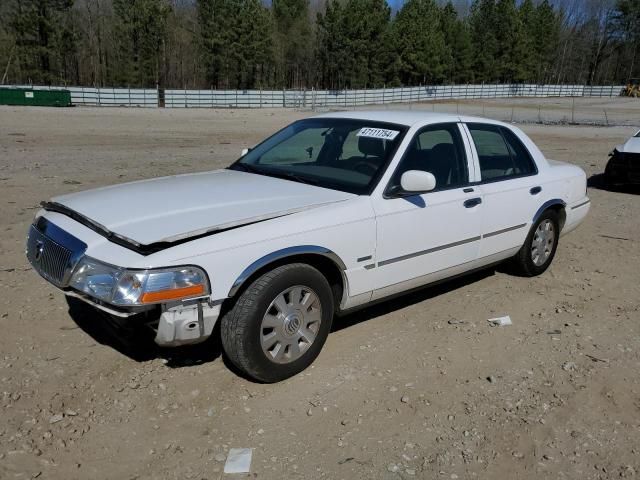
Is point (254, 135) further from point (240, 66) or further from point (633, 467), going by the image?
point (240, 66)

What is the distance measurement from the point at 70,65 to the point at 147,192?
70.3 m

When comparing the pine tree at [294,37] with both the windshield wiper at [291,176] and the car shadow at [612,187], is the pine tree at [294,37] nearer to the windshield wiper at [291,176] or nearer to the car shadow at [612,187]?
the car shadow at [612,187]

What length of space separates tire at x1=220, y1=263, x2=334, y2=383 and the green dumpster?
40316mm

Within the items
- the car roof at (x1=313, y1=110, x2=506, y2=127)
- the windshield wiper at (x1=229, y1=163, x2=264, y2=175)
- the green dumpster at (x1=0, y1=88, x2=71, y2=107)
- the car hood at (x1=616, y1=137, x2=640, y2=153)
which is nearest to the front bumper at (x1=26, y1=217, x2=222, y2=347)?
the windshield wiper at (x1=229, y1=163, x2=264, y2=175)

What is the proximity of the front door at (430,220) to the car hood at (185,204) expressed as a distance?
0.39 meters

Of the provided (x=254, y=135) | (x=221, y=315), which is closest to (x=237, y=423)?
(x=221, y=315)

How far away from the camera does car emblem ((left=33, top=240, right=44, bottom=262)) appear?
3508 millimetres

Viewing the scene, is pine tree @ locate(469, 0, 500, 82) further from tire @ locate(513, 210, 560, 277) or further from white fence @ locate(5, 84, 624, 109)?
tire @ locate(513, 210, 560, 277)

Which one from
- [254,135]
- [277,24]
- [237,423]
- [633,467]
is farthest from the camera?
[277,24]

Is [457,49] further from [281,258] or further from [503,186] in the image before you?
[281,258]

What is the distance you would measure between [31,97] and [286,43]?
54.1 meters

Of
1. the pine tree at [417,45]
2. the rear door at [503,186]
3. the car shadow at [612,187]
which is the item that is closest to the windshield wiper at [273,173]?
the rear door at [503,186]

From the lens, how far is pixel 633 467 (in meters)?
2.95

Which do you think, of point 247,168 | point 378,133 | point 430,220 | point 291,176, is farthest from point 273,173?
point 430,220
